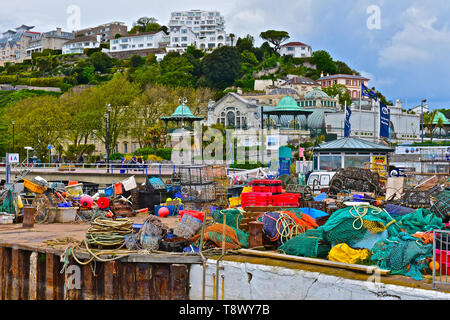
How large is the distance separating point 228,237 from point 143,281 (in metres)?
2.23

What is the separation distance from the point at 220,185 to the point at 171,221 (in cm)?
371

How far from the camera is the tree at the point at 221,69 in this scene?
109938 mm

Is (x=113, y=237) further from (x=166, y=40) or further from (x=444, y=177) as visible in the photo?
(x=166, y=40)

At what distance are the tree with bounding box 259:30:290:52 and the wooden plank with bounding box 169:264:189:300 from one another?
14113 centimetres

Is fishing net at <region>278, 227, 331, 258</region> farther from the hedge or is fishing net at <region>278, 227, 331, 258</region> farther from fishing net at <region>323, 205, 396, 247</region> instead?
the hedge

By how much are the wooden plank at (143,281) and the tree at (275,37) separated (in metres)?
141

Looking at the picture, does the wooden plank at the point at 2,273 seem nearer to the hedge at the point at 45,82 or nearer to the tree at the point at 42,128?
the tree at the point at 42,128

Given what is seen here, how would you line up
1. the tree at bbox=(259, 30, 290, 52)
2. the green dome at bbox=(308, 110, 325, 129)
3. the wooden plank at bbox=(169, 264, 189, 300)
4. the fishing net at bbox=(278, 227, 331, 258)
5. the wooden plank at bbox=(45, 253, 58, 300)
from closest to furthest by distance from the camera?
the fishing net at bbox=(278, 227, 331, 258)
the wooden plank at bbox=(169, 264, 189, 300)
the wooden plank at bbox=(45, 253, 58, 300)
the green dome at bbox=(308, 110, 325, 129)
the tree at bbox=(259, 30, 290, 52)

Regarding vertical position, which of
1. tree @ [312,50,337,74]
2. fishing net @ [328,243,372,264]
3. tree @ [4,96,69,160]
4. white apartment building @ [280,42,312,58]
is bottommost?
fishing net @ [328,243,372,264]

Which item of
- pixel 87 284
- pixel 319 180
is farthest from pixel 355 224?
pixel 319 180

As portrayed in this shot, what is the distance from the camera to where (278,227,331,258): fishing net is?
38.3 feet

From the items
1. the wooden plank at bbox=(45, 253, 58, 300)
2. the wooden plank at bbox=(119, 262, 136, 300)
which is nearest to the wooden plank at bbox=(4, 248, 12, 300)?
the wooden plank at bbox=(45, 253, 58, 300)

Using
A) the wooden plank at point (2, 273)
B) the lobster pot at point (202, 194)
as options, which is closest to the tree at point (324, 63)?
the lobster pot at point (202, 194)
